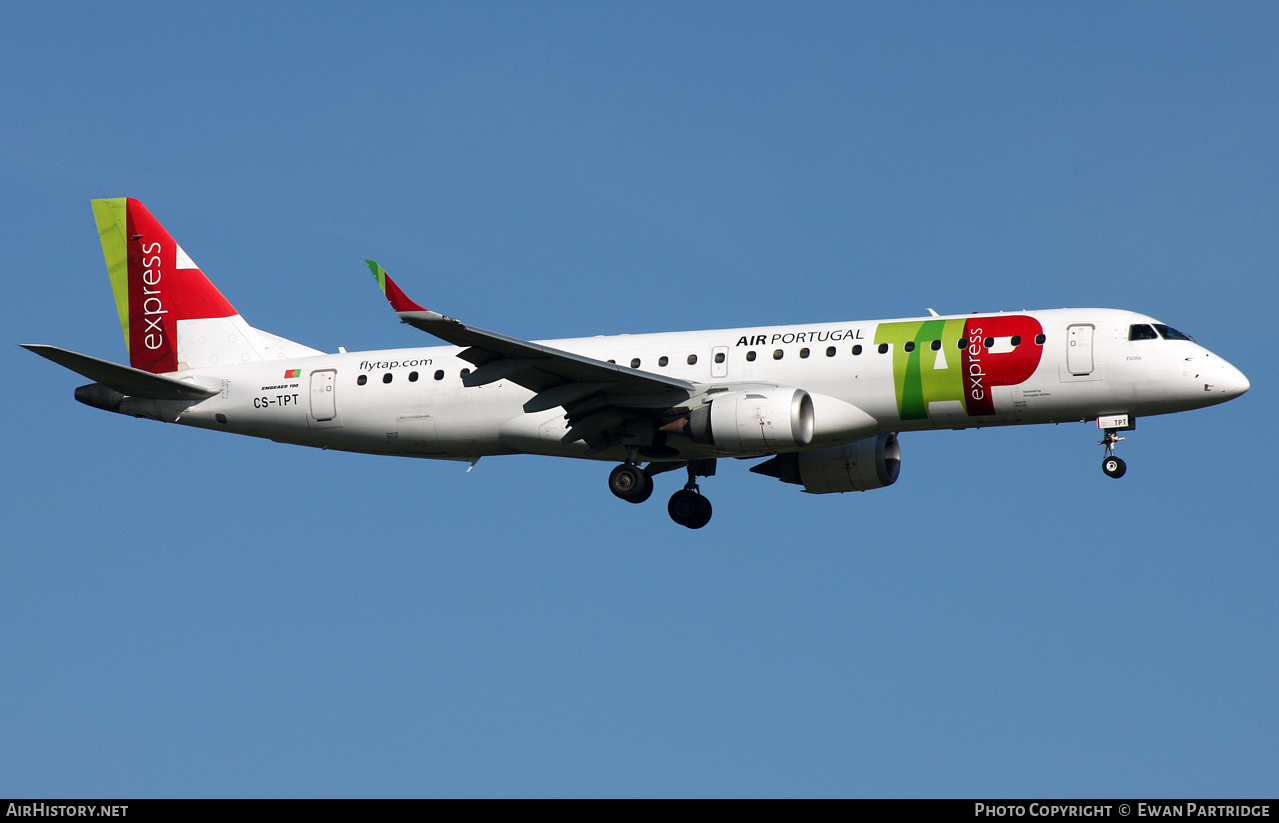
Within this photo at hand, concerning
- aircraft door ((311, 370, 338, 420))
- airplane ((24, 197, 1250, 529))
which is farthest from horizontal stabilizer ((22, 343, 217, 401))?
aircraft door ((311, 370, 338, 420))

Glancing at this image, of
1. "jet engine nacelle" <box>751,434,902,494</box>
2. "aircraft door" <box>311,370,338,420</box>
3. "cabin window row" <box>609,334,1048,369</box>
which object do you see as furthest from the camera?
"aircraft door" <box>311,370,338,420</box>

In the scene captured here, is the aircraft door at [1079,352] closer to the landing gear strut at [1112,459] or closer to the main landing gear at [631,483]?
the landing gear strut at [1112,459]

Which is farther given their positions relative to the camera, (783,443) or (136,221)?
(136,221)

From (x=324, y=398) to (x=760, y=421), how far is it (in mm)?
11298

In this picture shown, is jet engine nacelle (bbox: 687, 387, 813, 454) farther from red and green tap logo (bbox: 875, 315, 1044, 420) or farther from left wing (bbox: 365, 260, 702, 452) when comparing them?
red and green tap logo (bbox: 875, 315, 1044, 420)

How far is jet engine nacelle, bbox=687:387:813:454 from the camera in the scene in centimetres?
3309

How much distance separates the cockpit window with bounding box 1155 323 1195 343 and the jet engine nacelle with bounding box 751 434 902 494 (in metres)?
7.14

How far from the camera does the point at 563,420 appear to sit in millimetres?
36000

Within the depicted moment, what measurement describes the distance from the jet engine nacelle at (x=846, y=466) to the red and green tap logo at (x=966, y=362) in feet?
12.0

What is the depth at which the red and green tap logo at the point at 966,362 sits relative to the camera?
33188 millimetres
